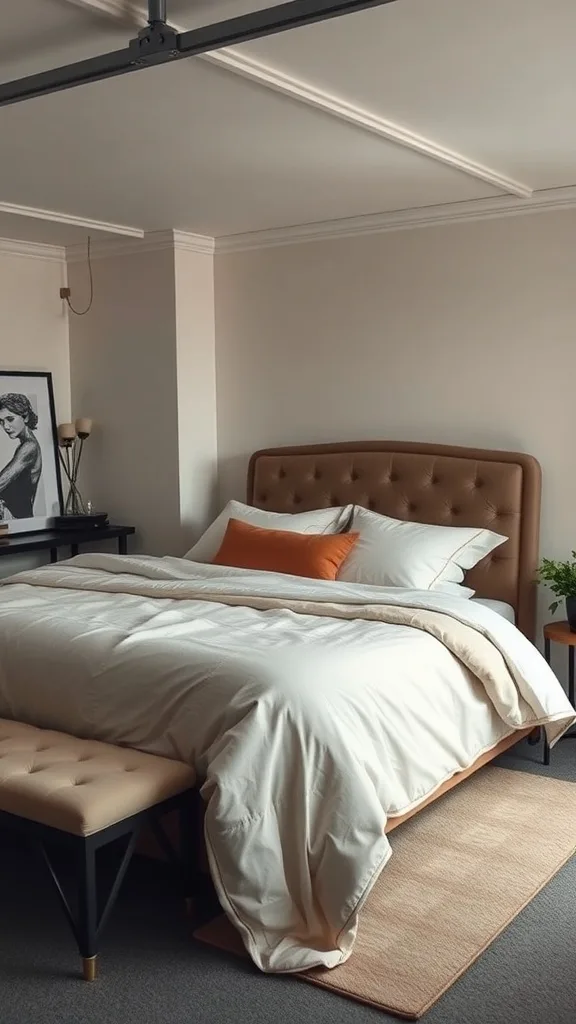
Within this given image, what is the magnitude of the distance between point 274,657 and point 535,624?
6.71ft

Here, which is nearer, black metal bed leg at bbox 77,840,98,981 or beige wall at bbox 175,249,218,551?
black metal bed leg at bbox 77,840,98,981

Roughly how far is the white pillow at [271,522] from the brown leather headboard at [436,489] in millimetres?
169

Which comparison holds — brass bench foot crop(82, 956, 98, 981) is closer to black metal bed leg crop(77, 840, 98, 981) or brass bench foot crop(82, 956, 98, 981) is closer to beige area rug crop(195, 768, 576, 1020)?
black metal bed leg crop(77, 840, 98, 981)

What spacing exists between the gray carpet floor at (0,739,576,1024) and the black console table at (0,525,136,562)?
2308mm

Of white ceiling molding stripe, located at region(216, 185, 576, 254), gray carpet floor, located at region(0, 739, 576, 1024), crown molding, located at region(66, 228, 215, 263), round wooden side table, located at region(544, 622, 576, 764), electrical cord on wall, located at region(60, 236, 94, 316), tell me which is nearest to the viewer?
gray carpet floor, located at region(0, 739, 576, 1024)

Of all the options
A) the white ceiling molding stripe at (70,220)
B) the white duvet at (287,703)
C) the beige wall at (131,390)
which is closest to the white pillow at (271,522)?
the beige wall at (131,390)

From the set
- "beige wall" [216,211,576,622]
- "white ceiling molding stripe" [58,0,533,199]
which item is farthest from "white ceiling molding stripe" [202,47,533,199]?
"beige wall" [216,211,576,622]

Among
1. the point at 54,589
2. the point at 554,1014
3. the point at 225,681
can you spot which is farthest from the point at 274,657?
the point at 54,589

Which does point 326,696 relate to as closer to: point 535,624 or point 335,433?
point 535,624

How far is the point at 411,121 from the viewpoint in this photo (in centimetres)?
343

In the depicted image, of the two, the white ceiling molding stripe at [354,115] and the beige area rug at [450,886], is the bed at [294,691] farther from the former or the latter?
the white ceiling molding stripe at [354,115]

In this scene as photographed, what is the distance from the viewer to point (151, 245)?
5.53 metres

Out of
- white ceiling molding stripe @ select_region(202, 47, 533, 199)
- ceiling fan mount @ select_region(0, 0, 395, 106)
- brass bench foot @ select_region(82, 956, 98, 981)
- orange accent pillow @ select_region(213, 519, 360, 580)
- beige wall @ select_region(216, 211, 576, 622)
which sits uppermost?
white ceiling molding stripe @ select_region(202, 47, 533, 199)

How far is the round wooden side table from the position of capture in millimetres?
4152
